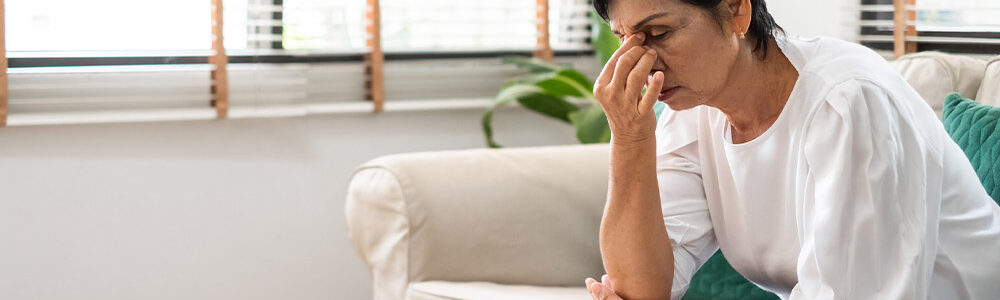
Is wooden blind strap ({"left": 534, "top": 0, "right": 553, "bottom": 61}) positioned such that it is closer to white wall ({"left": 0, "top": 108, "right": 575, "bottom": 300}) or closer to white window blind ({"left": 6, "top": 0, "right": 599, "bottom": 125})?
white window blind ({"left": 6, "top": 0, "right": 599, "bottom": 125})

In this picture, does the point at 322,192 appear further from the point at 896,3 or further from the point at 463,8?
the point at 896,3

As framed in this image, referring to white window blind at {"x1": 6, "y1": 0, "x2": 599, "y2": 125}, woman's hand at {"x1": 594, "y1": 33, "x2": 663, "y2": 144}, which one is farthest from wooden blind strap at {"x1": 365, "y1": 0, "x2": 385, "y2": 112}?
woman's hand at {"x1": 594, "y1": 33, "x2": 663, "y2": 144}

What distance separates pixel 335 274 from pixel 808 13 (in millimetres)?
1399

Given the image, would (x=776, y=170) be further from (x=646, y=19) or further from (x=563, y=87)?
(x=563, y=87)

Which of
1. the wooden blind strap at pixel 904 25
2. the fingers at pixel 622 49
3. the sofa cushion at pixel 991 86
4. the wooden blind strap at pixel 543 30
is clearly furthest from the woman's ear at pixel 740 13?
the wooden blind strap at pixel 543 30

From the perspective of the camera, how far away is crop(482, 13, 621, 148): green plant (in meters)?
2.55

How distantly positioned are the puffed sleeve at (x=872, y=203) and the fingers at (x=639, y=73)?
22cm

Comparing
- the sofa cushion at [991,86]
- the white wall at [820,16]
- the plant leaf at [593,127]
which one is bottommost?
the plant leaf at [593,127]

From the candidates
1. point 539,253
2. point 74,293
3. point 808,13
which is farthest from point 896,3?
point 74,293

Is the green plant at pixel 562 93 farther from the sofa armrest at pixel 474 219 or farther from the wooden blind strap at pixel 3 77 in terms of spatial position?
the wooden blind strap at pixel 3 77

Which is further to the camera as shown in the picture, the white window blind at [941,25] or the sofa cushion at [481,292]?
the white window blind at [941,25]

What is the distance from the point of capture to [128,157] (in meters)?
2.46

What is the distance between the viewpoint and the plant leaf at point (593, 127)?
2551mm

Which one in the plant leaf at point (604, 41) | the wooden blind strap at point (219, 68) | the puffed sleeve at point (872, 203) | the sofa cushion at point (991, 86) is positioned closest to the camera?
the puffed sleeve at point (872, 203)
